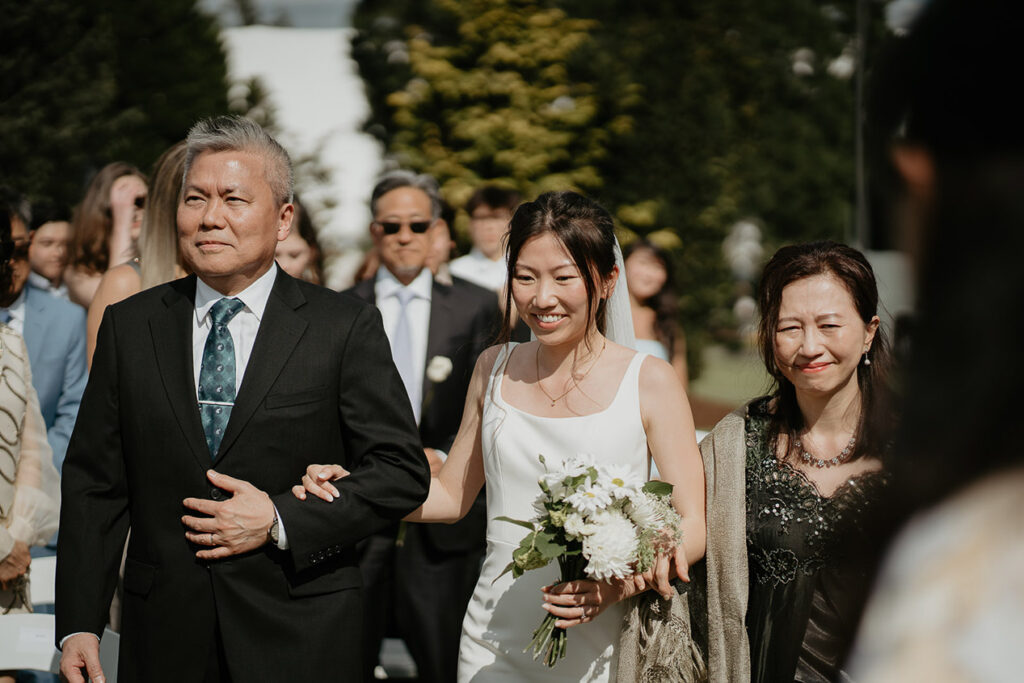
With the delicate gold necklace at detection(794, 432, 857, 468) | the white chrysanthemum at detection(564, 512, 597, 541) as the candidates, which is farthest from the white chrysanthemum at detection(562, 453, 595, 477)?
the delicate gold necklace at detection(794, 432, 857, 468)

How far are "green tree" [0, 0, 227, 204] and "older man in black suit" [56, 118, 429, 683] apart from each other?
41.6 ft

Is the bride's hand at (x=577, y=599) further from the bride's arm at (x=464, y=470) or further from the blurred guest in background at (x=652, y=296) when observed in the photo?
the blurred guest in background at (x=652, y=296)

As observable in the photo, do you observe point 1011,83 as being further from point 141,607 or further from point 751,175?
point 751,175

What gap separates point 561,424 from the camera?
3.61 m

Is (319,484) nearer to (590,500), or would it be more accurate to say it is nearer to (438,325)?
(590,500)

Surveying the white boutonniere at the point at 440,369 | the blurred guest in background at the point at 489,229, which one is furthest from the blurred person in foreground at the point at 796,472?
the blurred guest in background at the point at 489,229

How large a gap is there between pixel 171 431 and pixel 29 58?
52.2 ft

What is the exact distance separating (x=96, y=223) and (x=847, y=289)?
425 centimetres

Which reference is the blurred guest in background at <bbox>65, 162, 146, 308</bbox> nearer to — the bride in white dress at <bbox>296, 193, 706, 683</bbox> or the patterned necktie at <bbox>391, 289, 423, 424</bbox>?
the patterned necktie at <bbox>391, 289, 423, 424</bbox>

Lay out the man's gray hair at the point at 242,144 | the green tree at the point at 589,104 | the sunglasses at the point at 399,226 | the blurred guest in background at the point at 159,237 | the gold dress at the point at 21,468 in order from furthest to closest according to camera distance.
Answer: the green tree at the point at 589,104 → the sunglasses at the point at 399,226 → the blurred guest in background at the point at 159,237 → the gold dress at the point at 21,468 → the man's gray hair at the point at 242,144

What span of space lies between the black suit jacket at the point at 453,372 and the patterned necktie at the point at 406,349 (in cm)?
7

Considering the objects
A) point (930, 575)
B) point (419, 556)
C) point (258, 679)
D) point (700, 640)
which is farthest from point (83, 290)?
point (930, 575)

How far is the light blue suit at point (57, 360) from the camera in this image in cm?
527

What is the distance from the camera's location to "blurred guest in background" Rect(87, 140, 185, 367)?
440 cm
